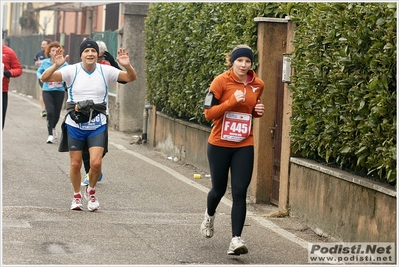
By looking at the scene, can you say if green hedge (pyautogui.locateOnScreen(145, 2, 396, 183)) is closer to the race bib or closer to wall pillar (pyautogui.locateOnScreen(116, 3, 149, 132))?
the race bib

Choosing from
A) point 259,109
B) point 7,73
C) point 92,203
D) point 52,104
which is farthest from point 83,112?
point 52,104

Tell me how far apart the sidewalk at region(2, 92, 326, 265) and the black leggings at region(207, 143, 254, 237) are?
354mm

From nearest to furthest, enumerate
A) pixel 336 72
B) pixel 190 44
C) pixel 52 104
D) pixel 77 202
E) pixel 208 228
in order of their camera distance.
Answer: pixel 208 228 < pixel 336 72 < pixel 77 202 < pixel 190 44 < pixel 52 104

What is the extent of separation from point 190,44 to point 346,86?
20.8 feet

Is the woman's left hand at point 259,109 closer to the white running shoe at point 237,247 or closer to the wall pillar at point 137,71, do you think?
the white running shoe at point 237,247

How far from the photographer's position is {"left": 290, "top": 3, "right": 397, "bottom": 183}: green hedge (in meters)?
8.03

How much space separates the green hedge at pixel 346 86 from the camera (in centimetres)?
803

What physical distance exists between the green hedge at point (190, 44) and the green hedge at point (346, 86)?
1676mm

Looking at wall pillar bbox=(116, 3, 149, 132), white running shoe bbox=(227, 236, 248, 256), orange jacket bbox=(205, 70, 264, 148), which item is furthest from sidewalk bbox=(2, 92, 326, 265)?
wall pillar bbox=(116, 3, 149, 132)

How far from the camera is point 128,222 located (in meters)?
9.86

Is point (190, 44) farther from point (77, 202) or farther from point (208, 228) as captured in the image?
point (208, 228)

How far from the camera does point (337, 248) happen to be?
29.4ft

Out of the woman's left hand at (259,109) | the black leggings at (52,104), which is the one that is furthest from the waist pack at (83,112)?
the black leggings at (52,104)

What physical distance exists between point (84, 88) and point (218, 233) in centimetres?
223
